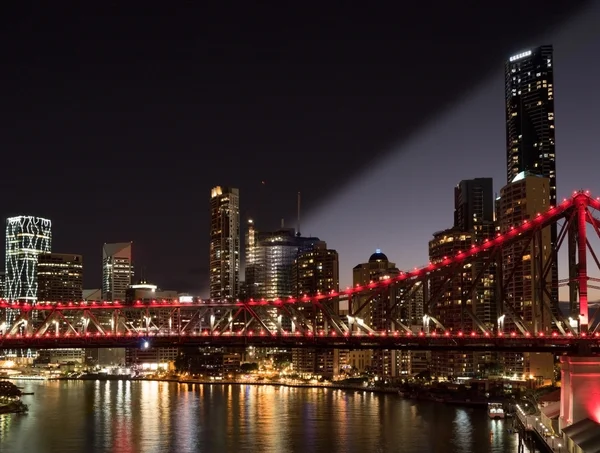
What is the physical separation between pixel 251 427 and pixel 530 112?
122667mm

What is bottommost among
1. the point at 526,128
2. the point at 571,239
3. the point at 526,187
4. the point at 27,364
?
the point at 27,364

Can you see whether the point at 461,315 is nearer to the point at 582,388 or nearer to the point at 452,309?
the point at 582,388

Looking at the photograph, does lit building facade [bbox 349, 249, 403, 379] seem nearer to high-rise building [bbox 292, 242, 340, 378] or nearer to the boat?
high-rise building [bbox 292, 242, 340, 378]

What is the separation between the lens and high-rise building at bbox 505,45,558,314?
6442 inches

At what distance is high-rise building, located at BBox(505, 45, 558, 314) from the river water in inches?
3247

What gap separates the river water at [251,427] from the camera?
51.2m

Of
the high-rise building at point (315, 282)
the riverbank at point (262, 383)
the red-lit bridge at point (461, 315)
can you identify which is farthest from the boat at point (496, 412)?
the high-rise building at point (315, 282)

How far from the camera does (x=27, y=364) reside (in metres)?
197

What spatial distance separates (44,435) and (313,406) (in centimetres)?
3280

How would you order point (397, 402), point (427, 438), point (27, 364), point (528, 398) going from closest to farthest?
point (427, 438), point (528, 398), point (397, 402), point (27, 364)

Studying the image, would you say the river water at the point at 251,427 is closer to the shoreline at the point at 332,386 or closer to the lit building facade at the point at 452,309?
the shoreline at the point at 332,386

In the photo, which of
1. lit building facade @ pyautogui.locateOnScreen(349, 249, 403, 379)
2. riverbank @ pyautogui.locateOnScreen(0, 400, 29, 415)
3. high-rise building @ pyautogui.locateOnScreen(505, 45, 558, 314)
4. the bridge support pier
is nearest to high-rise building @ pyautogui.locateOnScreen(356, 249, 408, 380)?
lit building facade @ pyautogui.locateOnScreen(349, 249, 403, 379)

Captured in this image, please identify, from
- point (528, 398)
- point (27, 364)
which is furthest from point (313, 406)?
point (27, 364)

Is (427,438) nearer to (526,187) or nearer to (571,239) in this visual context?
(571,239)
